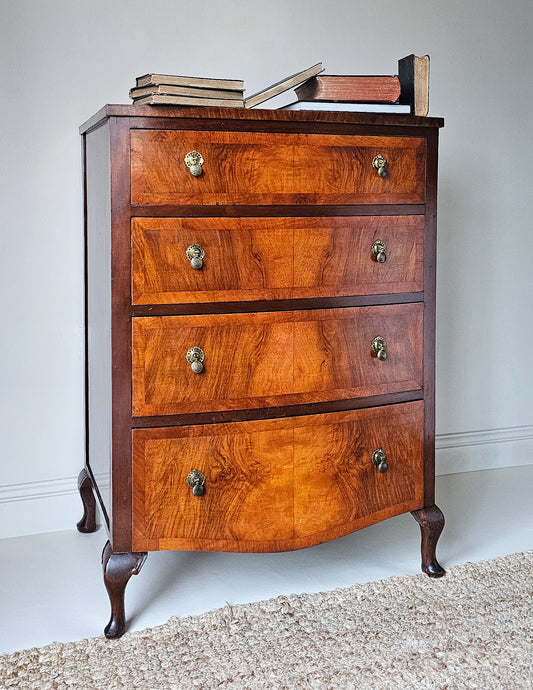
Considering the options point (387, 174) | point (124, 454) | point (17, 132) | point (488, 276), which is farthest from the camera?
point (488, 276)

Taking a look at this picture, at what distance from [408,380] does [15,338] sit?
3.49 ft

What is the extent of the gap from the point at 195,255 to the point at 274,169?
25 centimetres

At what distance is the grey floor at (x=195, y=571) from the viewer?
177 centimetres

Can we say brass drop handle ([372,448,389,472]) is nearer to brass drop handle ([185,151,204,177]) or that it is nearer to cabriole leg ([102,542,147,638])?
cabriole leg ([102,542,147,638])

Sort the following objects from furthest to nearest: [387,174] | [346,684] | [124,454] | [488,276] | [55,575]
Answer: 1. [488,276]
2. [55,575]
3. [387,174]
4. [124,454]
5. [346,684]

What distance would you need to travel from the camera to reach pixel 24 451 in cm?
223

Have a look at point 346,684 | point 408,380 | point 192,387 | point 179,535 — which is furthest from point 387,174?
point 346,684

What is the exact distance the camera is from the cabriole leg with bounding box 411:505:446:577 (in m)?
1.94

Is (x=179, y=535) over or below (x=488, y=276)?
below

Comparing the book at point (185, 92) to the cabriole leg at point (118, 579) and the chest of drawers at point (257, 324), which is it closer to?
the chest of drawers at point (257, 324)

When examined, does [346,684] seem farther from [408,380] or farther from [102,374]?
[102,374]

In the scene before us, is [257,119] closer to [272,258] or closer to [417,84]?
[272,258]

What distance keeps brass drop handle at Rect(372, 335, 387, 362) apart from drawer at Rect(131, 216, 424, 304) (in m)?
0.11

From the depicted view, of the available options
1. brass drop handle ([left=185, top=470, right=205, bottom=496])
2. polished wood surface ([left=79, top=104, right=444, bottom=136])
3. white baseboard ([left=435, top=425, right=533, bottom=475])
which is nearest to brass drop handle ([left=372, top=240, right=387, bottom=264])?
polished wood surface ([left=79, top=104, right=444, bottom=136])
